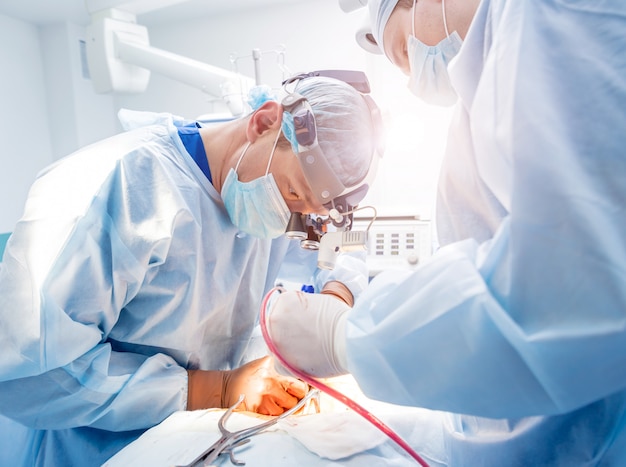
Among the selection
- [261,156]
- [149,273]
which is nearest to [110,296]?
[149,273]

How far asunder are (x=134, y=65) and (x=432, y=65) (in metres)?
1.59

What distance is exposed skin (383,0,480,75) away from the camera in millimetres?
1062

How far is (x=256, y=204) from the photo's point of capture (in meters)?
1.17

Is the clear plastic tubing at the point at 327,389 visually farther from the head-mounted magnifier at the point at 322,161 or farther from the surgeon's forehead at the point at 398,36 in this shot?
the surgeon's forehead at the point at 398,36

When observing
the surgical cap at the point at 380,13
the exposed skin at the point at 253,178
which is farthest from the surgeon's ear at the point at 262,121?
the surgical cap at the point at 380,13

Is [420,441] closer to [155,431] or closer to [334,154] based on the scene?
[155,431]

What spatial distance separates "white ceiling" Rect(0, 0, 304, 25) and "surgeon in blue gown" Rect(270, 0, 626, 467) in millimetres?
2246

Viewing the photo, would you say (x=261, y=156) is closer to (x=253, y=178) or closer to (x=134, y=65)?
(x=253, y=178)

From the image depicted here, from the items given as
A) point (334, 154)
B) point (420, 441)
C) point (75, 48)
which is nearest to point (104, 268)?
point (334, 154)

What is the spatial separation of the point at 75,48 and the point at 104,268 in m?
2.58

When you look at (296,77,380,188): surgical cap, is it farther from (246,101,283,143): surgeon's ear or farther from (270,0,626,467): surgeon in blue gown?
(270,0,626,467): surgeon in blue gown

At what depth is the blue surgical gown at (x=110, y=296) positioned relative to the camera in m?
0.85

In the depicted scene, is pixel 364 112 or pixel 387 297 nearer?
pixel 387 297

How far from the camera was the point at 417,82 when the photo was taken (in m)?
1.25
